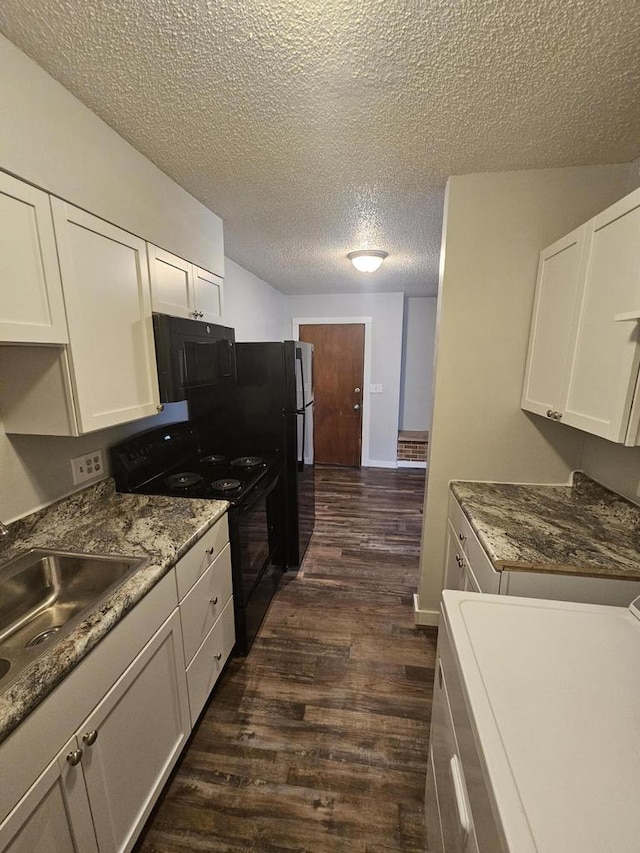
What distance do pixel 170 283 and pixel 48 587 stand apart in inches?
52.7

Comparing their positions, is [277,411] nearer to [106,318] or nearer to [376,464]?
[106,318]

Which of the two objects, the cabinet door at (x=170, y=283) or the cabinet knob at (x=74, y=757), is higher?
the cabinet door at (x=170, y=283)

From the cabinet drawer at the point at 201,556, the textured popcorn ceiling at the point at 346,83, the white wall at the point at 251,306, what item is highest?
the textured popcorn ceiling at the point at 346,83

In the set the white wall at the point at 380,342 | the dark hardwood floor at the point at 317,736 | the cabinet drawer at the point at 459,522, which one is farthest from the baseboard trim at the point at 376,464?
the cabinet drawer at the point at 459,522

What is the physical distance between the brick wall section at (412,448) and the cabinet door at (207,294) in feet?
11.2

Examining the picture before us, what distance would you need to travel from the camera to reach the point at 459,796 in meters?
0.79

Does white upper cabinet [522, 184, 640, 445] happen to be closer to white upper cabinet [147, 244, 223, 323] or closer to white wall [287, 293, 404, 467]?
white upper cabinet [147, 244, 223, 323]

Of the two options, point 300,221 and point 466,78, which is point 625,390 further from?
point 300,221

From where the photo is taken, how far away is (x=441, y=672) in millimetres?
1080

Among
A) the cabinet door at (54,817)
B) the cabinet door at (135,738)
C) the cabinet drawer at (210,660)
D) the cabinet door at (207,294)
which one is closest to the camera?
the cabinet door at (54,817)

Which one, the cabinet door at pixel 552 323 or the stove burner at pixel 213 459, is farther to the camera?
the stove burner at pixel 213 459

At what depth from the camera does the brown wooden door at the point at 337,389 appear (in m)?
4.91

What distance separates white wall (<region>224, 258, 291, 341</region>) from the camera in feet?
10.2

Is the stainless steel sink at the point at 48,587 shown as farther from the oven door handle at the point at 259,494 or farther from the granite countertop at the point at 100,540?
the oven door handle at the point at 259,494
